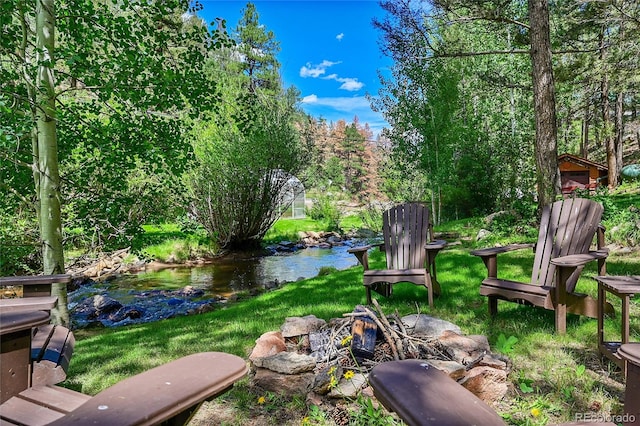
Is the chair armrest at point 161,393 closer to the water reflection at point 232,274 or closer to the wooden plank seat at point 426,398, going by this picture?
the wooden plank seat at point 426,398

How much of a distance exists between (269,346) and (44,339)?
3.88 feet

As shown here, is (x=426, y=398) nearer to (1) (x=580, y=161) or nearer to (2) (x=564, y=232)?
(2) (x=564, y=232)

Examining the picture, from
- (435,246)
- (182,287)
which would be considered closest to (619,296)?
(435,246)

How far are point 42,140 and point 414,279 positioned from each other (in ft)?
10.9

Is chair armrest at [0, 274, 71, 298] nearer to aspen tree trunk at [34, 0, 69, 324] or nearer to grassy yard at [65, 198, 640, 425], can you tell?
grassy yard at [65, 198, 640, 425]

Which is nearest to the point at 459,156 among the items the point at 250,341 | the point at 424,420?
the point at 250,341

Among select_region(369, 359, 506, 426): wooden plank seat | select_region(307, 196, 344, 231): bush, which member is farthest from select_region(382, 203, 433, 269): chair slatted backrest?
select_region(307, 196, 344, 231): bush

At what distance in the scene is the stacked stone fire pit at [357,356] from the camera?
6.27ft

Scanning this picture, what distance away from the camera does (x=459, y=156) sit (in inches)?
453


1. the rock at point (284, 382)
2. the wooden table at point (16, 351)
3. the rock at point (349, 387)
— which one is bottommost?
the rock at point (284, 382)

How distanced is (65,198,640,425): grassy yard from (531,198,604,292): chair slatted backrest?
374mm

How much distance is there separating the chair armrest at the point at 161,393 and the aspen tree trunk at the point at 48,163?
9.93 ft

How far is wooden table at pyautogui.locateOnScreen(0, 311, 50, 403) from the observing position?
118 cm

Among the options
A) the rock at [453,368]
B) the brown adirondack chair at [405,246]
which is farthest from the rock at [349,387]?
the brown adirondack chair at [405,246]
